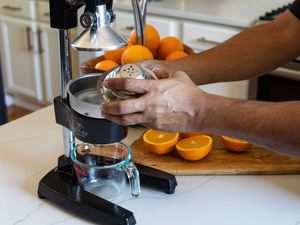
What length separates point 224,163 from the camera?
3.52ft

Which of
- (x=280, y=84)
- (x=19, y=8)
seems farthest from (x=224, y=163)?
(x=19, y=8)

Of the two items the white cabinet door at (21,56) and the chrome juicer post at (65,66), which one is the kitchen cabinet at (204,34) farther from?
the chrome juicer post at (65,66)

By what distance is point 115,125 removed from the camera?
88 cm

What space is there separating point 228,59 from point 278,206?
0.46 m

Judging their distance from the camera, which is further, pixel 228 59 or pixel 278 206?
pixel 228 59

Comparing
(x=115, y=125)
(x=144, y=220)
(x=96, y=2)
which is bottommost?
(x=144, y=220)

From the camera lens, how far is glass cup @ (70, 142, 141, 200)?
95 cm

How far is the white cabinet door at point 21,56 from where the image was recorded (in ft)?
10.2

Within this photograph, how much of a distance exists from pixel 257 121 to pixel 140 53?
1.59 ft

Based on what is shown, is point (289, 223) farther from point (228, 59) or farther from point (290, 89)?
point (290, 89)

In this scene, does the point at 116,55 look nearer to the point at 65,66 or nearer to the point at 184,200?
the point at 65,66

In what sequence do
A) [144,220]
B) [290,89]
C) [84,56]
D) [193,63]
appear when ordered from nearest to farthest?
[144,220]
[193,63]
[290,89]
[84,56]

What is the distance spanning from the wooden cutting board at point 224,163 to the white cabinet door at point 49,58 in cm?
206

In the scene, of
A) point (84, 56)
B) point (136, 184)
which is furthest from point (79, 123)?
point (84, 56)
